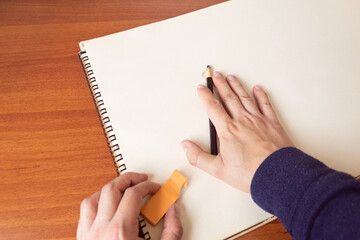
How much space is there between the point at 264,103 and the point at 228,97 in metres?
0.08

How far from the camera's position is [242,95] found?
0.55 m

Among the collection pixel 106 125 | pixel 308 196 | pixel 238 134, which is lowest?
pixel 308 196

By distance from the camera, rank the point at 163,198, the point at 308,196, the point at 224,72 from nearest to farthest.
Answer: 1. the point at 308,196
2. the point at 163,198
3. the point at 224,72

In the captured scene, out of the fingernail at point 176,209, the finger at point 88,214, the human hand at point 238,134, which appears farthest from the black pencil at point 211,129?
the finger at point 88,214

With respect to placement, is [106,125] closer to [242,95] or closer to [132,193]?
[132,193]

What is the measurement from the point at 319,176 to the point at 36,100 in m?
0.61

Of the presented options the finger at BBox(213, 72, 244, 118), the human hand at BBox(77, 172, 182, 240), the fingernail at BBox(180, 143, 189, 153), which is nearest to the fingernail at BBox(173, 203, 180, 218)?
the human hand at BBox(77, 172, 182, 240)

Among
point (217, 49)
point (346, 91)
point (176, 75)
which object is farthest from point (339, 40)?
point (176, 75)

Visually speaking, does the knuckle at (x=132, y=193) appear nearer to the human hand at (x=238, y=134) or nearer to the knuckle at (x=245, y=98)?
the human hand at (x=238, y=134)

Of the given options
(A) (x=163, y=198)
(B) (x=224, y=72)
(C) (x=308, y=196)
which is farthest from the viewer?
(B) (x=224, y=72)

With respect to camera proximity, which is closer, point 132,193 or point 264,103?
point 132,193

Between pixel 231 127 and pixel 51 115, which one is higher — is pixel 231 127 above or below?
below

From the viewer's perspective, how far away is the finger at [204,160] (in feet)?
1.56

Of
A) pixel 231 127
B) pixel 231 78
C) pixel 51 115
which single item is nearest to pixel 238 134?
pixel 231 127
